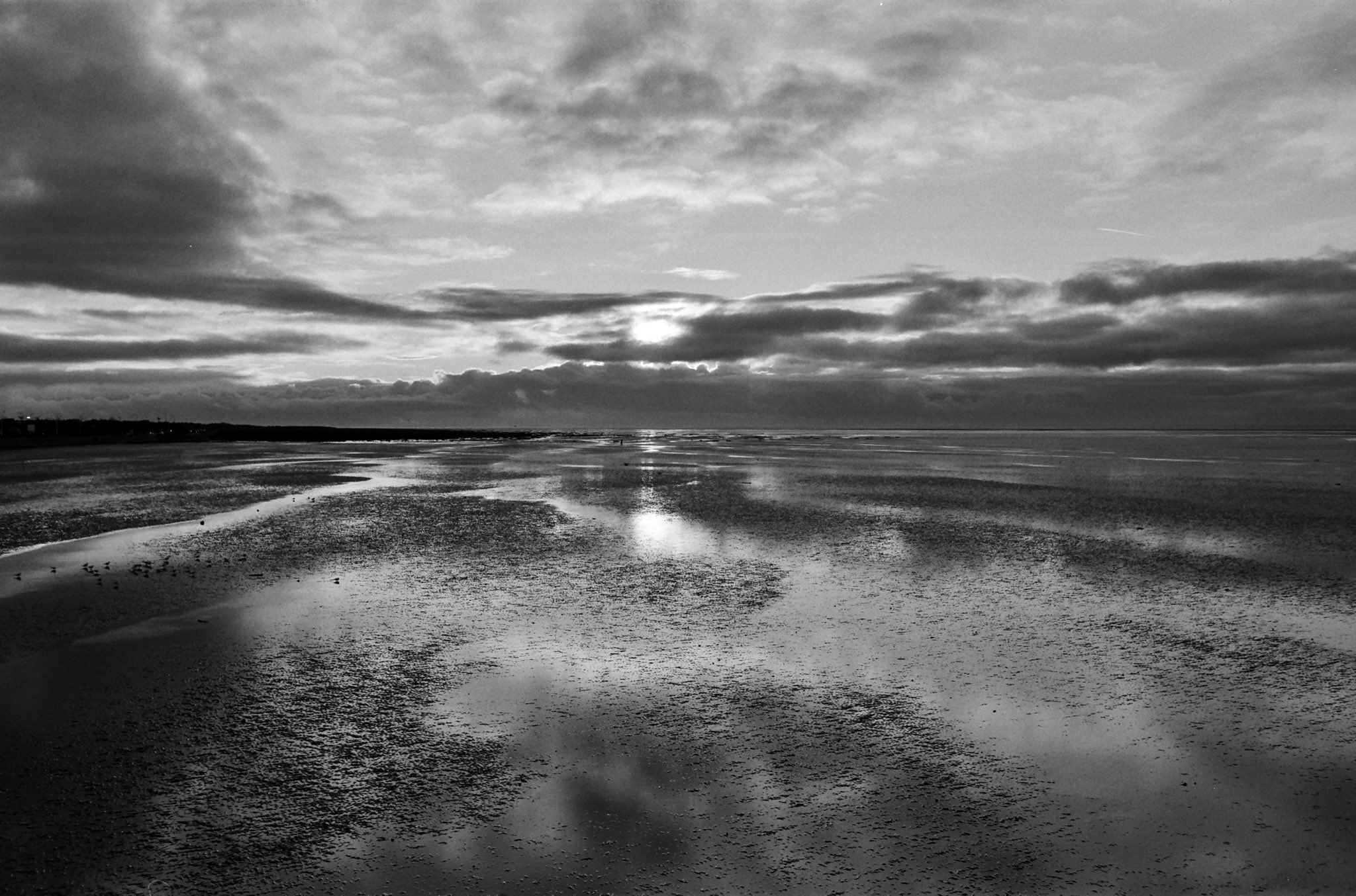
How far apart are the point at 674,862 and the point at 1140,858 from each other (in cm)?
338

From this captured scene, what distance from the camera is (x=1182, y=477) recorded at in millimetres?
43719

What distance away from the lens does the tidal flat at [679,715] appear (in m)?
5.85

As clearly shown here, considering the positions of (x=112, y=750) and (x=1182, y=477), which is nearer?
(x=112, y=750)

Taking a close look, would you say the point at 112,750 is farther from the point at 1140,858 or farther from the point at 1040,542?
the point at 1040,542

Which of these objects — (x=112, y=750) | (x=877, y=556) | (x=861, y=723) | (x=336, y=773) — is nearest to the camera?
(x=336, y=773)

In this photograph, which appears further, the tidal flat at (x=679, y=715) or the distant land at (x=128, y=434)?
the distant land at (x=128, y=434)

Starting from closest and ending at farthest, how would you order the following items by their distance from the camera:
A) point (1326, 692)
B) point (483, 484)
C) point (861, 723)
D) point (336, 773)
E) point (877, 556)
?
point (336, 773) → point (861, 723) → point (1326, 692) → point (877, 556) → point (483, 484)

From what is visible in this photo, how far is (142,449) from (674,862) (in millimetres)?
103731

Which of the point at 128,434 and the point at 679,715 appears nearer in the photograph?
the point at 679,715

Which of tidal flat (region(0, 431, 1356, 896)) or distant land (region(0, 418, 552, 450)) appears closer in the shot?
tidal flat (region(0, 431, 1356, 896))

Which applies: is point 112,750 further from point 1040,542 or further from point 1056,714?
point 1040,542

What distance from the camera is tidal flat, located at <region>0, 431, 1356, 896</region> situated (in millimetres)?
5852

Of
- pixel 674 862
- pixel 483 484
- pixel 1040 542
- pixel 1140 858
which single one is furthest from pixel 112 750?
pixel 483 484

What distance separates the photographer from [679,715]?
8648 mm
